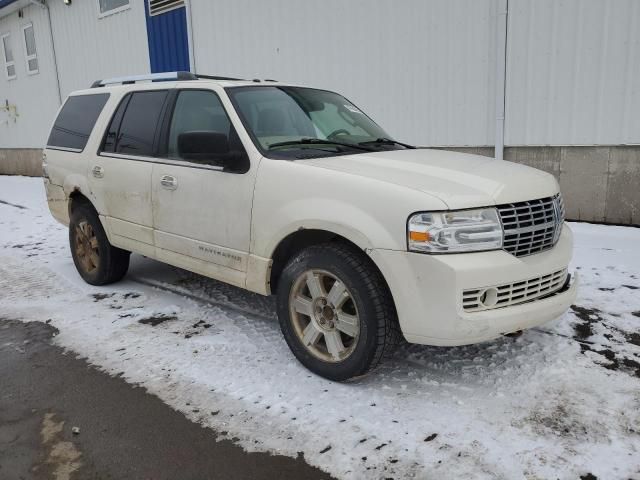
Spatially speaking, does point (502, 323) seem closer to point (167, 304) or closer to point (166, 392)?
point (166, 392)

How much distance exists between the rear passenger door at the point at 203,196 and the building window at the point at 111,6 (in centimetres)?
1099

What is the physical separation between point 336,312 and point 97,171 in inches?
113

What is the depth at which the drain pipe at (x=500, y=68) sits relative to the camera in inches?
274

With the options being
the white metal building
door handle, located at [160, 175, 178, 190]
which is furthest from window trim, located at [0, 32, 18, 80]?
door handle, located at [160, 175, 178, 190]

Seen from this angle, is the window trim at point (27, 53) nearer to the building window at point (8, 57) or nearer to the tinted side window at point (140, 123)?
the building window at point (8, 57)

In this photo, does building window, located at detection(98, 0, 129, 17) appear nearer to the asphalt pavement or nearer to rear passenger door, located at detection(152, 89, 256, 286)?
rear passenger door, located at detection(152, 89, 256, 286)

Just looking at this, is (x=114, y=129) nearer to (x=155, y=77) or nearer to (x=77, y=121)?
(x=155, y=77)

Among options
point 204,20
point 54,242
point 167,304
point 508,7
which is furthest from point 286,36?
point 167,304

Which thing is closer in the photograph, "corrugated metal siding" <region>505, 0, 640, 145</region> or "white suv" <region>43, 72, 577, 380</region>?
"white suv" <region>43, 72, 577, 380</region>

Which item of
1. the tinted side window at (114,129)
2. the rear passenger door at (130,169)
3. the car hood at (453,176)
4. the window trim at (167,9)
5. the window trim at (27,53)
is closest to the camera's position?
the car hood at (453,176)

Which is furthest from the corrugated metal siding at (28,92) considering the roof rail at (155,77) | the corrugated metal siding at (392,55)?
the roof rail at (155,77)

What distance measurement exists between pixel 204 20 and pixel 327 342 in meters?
9.62

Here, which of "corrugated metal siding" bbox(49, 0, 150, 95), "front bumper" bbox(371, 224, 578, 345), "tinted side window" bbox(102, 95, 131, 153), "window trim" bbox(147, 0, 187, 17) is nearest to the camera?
"front bumper" bbox(371, 224, 578, 345)

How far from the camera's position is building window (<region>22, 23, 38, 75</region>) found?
17.0 m
